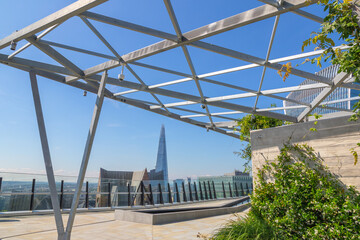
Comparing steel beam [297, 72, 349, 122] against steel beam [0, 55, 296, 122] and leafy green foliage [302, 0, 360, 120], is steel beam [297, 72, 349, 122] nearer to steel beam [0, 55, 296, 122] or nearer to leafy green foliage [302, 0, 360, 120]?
steel beam [0, 55, 296, 122]

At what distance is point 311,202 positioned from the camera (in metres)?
5.12

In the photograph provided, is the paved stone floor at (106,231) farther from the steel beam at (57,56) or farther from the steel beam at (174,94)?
the steel beam at (174,94)

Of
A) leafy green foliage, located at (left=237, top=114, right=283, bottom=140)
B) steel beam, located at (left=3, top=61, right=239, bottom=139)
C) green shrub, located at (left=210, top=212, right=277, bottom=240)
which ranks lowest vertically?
green shrub, located at (left=210, top=212, right=277, bottom=240)

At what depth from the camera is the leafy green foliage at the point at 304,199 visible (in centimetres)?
468

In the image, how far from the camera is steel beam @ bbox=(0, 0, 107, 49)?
14.7 ft

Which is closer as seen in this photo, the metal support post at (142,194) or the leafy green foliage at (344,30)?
the leafy green foliage at (344,30)

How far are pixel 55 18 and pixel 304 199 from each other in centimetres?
684

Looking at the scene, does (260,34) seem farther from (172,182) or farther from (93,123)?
(172,182)

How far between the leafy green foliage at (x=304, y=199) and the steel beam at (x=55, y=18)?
570 centimetres

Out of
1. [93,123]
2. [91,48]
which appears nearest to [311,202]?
[93,123]

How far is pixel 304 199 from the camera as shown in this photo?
5.28 meters

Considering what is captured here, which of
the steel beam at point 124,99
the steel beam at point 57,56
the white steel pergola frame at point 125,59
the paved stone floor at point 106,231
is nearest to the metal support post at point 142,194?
the steel beam at point 124,99

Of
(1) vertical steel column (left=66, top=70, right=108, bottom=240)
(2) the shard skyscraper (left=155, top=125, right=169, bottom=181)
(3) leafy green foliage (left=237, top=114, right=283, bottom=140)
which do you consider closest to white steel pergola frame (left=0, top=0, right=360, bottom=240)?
(1) vertical steel column (left=66, top=70, right=108, bottom=240)

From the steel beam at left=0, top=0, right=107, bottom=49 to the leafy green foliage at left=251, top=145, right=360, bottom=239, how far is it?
5.70 meters
